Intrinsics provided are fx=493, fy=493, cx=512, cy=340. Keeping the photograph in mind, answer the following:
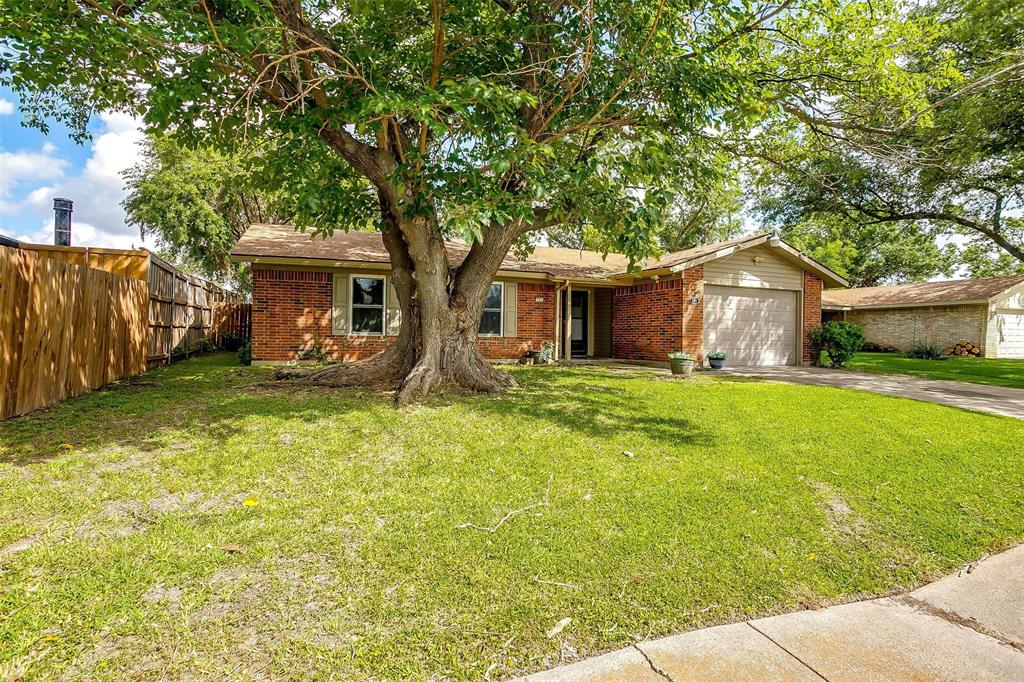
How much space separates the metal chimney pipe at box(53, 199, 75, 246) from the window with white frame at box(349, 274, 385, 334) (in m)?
8.79

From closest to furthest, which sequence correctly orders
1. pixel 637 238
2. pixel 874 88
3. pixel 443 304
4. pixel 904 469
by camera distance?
pixel 904 469 < pixel 637 238 < pixel 443 304 < pixel 874 88

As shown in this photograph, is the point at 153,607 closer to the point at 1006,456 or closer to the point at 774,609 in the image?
the point at 774,609

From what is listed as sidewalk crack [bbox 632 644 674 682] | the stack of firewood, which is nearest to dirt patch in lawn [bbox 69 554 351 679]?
sidewalk crack [bbox 632 644 674 682]

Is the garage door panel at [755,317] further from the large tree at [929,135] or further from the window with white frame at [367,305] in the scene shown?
the window with white frame at [367,305]

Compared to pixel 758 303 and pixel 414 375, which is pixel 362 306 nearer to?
pixel 414 375

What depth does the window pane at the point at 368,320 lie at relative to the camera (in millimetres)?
12289

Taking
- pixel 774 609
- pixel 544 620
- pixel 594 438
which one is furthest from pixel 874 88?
pixel 544 620

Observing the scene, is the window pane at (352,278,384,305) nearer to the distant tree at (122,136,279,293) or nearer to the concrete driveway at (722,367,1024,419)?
the concrete driveway at (722,367,1024,419)

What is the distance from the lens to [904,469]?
15.2ft

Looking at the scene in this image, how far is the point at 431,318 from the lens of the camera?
7.80 m

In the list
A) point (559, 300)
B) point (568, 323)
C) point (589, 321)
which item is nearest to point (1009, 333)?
point (589, 321)

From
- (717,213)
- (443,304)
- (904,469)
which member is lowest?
(904,469)

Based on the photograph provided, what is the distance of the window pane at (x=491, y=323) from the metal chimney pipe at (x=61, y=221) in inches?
469

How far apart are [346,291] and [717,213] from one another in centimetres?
2234
